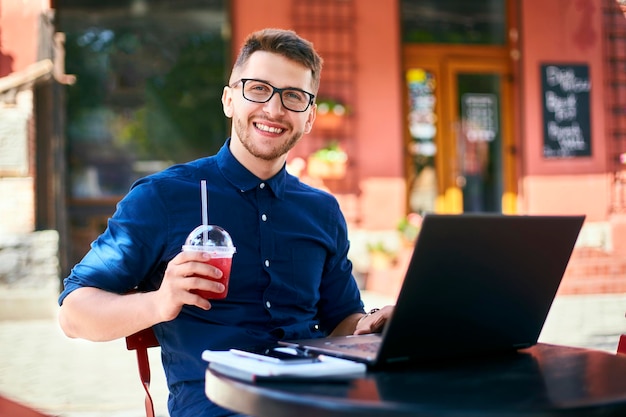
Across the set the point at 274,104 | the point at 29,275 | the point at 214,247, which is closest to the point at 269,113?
the point at 274,104

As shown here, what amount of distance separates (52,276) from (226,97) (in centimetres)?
555

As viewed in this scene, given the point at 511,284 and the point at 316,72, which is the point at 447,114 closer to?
the point at 316,72

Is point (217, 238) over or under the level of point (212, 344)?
over

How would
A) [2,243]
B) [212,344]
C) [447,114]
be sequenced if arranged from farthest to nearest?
[447,114] < [2,243] < [212,344]

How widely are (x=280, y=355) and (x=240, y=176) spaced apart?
0.71 metres

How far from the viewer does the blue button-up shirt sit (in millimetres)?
1933

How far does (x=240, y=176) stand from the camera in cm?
215

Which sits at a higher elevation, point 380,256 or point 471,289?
point 471,289

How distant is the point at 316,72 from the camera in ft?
7.21

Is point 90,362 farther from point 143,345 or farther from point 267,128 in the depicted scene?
point 267,128

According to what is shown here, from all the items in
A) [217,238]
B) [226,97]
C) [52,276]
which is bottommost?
[52,276]

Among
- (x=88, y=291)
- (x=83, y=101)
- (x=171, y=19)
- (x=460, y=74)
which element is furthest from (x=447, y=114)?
(x=88, y=291)

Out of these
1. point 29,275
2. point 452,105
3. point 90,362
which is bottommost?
point 90,362

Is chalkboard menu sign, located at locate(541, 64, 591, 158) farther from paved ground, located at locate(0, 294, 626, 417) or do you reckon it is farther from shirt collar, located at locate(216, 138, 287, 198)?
shirt collar, located at locate(216, 138, 287, 198)
